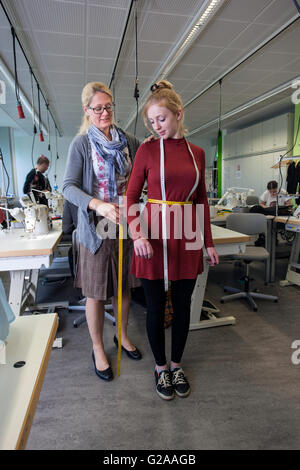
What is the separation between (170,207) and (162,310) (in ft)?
1.65

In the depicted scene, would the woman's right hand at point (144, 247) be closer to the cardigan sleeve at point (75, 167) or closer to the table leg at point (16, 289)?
the cardigan sleeve at point (75, 167)

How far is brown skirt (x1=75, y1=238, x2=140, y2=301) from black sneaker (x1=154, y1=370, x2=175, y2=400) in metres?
0.50

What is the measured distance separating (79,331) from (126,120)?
6.67m

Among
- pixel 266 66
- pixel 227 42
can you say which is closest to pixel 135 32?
pixel 227 42

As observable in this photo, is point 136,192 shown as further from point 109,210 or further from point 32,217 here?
point 32,217

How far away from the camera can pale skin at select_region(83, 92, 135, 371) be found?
1162 millimetres

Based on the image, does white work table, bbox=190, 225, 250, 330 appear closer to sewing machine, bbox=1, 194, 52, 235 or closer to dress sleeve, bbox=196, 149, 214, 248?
dress sleeve, bbox=196, 149, 214, 248

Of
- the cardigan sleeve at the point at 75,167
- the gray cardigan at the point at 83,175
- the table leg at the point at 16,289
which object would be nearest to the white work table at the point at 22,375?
the gray cardigan at the point at 83,175

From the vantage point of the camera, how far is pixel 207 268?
2.03 m

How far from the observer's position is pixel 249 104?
6.12 meters

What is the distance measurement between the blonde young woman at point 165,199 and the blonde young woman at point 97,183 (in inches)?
6.6

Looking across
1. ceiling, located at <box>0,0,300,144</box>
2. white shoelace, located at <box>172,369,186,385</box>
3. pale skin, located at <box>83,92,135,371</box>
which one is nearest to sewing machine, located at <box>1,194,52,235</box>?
pale skin, located at <box>83,92,135,371</box>

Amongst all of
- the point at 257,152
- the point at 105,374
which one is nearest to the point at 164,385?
the point at 105,374
